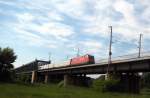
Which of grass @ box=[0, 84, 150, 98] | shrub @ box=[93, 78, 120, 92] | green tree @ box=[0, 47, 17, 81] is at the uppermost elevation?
green tree @ box=[0, 47, 17, 81]

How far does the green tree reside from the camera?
80000 millimetres

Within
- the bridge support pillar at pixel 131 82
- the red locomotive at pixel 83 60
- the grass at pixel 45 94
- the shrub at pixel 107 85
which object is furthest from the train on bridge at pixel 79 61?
the grass at pixel 45 94

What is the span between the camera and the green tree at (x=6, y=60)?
262 ft

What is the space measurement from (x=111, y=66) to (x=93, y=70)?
1015 cm

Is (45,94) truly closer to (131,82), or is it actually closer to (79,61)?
(131,82)

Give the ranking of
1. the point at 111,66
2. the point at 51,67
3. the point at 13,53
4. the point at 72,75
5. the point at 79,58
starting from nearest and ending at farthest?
1. the point at 111,66
2. the point at 13,53
3. the point at 79,58
4. the point at 72,75
5. the point at 51,67

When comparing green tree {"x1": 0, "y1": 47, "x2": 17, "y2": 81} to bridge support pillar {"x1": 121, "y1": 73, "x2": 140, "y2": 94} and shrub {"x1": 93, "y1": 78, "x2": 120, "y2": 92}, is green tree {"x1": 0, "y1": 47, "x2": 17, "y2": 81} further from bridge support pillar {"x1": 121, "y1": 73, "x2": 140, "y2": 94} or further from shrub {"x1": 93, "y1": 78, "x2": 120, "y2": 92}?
bridge support pillar {"x1": 121, "y1": 73, "x2": 140, "y2": 94}

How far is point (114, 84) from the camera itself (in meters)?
67.6

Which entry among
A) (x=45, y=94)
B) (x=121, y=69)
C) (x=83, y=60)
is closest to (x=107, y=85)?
(x=121, y=69)

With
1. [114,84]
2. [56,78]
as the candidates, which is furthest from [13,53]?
[56,78]

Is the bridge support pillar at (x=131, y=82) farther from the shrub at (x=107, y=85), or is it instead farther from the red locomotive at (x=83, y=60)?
the red locomotive at (x=83, y=60)

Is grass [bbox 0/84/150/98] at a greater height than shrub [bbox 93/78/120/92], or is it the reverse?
shrub [bbox 93/78/120/92]

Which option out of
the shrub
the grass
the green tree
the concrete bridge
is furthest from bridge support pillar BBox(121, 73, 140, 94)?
the green tree

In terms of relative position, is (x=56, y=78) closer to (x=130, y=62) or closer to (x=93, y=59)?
(x=93, y=59)
